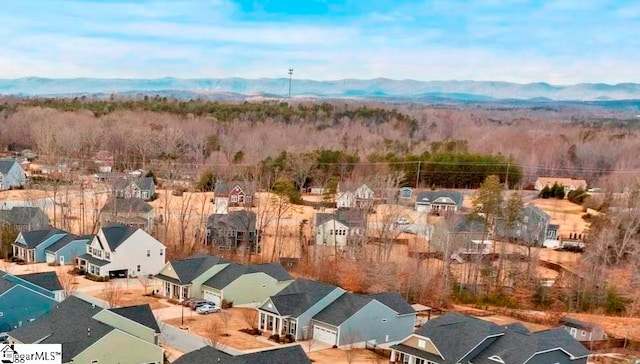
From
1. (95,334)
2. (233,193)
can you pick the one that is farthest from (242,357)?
(233,193)

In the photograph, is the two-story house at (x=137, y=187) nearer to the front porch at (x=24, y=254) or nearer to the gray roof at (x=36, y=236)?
the gray roof at (x=36, y=236)

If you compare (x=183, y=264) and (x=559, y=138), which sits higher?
(x=559, y=138)

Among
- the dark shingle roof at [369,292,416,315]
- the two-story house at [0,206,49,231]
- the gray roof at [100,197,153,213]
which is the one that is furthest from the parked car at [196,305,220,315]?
the gray roof at [100,197,153,213]

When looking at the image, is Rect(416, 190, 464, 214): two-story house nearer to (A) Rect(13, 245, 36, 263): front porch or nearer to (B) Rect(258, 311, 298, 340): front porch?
(B) Rect(258, 311, 298, 340): front porch

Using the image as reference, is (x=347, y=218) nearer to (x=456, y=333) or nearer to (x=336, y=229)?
(x=336, y=229)

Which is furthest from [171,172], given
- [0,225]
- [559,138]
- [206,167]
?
[559,138]

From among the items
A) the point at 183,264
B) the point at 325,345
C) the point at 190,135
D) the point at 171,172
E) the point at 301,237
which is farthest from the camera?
the point at 190,135

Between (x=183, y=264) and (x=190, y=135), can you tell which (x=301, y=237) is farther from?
(x=190, y=135)
